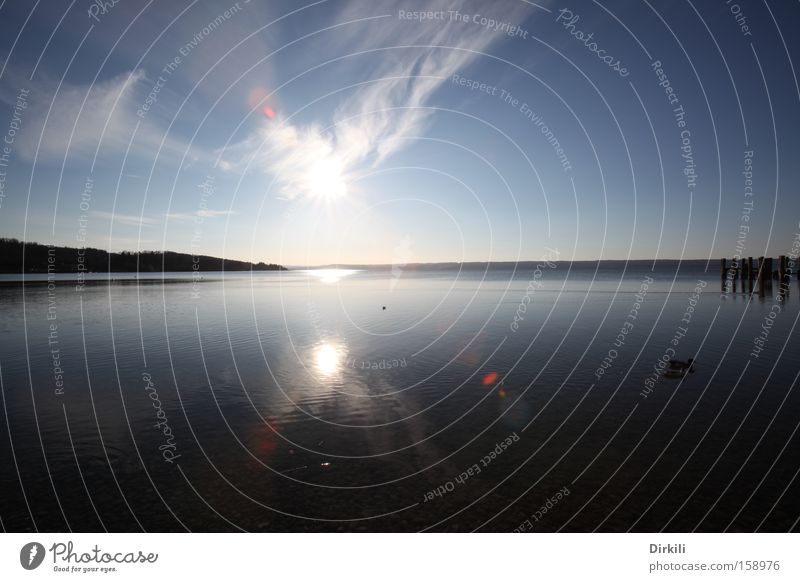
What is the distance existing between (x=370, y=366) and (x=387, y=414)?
7.65 m

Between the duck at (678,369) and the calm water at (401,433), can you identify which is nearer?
the calm water at (401,433)

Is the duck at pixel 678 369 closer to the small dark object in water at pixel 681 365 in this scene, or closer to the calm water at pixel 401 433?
the small dark object in water at pixel 681 365

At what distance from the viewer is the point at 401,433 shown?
1501 cm

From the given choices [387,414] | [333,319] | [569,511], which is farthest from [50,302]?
[569,511]

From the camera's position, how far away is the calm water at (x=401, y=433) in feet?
33.8

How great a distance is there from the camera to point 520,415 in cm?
1656
